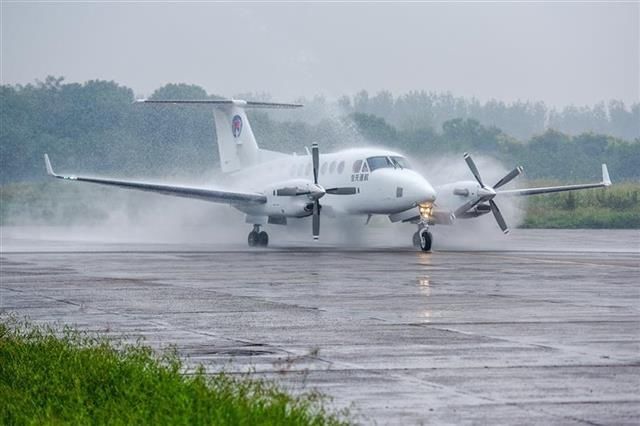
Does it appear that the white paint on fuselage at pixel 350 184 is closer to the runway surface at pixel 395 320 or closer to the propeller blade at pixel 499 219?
the propeller blade at pixel 499 219

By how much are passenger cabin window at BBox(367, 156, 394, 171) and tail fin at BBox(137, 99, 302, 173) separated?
816 centimetres

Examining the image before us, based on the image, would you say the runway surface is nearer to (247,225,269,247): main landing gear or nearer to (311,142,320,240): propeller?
(311,142,320,240): propeller

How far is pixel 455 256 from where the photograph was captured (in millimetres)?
33312

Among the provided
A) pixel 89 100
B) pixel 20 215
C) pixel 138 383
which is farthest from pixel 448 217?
pixel 89 100

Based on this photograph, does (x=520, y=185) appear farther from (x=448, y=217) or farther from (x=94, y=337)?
(x=94, y=337)

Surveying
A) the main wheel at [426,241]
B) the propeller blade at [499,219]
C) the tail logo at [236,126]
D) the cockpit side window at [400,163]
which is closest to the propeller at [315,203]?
the cockpit side window at [400,163]

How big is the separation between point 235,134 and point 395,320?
102 feet

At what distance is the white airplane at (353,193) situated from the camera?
37.7m

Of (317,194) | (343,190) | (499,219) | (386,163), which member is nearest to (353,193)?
(343,190)

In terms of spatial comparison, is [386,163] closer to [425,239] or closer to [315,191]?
[315,191]

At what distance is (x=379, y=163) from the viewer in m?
39.2

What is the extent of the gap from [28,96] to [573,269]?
6407 cm

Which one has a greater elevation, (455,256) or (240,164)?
(240,164)

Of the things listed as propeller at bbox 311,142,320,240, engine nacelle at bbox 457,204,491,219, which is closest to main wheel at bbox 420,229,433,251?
engine nacelle at bbox 457,204,491,219
